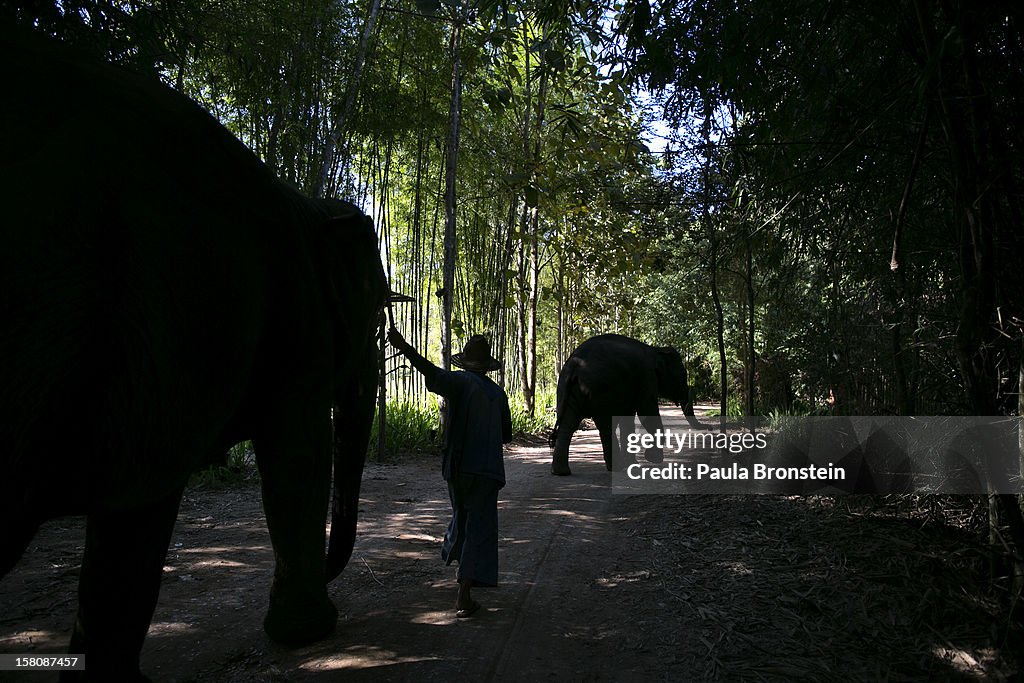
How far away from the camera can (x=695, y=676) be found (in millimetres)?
2900

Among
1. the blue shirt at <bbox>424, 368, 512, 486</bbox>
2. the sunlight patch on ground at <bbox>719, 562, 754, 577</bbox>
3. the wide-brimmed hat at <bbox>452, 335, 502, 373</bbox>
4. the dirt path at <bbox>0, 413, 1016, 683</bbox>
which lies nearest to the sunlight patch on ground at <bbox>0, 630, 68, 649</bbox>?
the dirt path at <bbox>0, 413, 1016, 683</bbox>

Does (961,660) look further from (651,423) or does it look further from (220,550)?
(651,423)

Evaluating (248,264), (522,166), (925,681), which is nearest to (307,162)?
(522,166)

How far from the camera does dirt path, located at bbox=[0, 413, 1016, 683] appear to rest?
9.58 ft

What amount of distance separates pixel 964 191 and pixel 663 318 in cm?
1777

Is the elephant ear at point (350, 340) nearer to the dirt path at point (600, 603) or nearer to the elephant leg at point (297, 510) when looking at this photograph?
the elephant leg at point (297, 510)

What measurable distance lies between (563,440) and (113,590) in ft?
19.4

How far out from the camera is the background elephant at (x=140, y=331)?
5.00ft

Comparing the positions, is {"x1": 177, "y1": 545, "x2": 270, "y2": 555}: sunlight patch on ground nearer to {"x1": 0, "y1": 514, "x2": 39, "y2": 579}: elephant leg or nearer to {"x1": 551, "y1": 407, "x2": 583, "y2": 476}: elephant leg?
{"x1": 0, "y1": 514, "x2": 39, "y2": 579}: elephant leg

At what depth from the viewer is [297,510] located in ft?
8.97

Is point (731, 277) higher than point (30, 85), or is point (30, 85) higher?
point (731, 277)

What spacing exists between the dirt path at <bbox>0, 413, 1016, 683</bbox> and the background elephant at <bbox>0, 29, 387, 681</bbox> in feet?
1.69

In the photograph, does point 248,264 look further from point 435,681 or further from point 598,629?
point 598,629

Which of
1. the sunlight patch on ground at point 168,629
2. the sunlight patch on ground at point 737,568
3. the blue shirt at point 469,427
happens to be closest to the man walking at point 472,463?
the blue shirt at point 469,427
